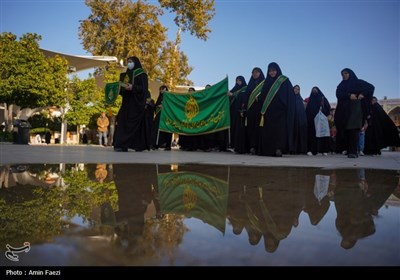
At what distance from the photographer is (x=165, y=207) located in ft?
5.39

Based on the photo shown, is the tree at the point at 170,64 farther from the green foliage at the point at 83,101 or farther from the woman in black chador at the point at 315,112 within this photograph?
the woman in black chador at the point at 315,112

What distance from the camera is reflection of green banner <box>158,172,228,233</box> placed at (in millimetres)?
1489

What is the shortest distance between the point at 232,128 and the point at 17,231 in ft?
28.5

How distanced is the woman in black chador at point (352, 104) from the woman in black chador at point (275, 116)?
126cm

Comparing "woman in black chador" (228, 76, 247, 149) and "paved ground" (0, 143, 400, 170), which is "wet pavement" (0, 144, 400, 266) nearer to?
"paved ground" (0, 143, 400, 170)

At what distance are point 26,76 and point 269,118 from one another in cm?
1602

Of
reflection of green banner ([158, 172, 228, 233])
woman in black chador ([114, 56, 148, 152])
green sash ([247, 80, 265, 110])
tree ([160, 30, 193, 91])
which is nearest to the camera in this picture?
reflection of green banner ([158, 172, 228, 233])

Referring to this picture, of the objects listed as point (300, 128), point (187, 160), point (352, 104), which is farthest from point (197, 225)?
point (300, 128)

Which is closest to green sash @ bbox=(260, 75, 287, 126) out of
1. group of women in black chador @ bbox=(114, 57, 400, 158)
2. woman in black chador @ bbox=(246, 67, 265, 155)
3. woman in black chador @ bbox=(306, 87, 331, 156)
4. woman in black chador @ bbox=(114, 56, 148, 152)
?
group of women in black chador @ bbox=(114, 57, 400, 158)

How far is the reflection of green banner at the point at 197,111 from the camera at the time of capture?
9266 mm

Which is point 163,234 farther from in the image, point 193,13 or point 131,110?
point 193,13

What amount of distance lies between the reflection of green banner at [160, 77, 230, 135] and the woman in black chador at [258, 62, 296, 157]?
2187 mm

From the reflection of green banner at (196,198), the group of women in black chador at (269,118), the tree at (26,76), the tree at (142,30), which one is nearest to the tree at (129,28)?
the tree at (142,30)

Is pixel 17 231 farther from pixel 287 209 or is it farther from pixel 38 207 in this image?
pixel 287 209
